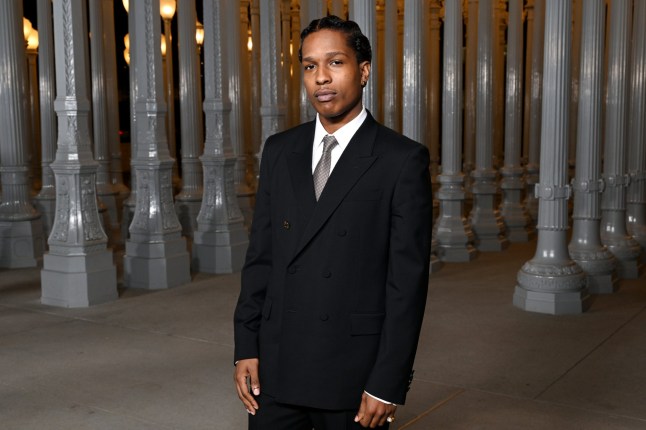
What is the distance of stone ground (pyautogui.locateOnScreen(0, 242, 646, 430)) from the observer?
18.6ft

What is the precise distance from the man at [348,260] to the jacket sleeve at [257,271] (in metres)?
0.14

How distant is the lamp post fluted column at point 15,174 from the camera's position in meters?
11.6

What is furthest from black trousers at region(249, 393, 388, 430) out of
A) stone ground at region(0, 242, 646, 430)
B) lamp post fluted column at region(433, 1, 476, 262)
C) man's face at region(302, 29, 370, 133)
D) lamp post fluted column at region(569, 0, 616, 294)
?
lamp post fluted column at region(433, 1, 476, 262)

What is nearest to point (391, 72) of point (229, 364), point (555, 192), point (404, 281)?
point (555, 192)

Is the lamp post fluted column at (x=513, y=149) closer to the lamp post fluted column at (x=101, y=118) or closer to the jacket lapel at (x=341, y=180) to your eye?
the lamp post fluted column at (x=101, y=118)

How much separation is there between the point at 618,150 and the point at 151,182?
5788mm

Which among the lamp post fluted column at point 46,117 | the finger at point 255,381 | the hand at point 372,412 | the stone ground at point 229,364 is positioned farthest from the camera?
the lamp post fluted column at point 46,117

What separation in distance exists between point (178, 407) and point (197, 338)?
77.7 inches

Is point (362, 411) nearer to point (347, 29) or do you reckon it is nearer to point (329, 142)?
point (329, 142)

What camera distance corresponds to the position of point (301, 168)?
2967 mm

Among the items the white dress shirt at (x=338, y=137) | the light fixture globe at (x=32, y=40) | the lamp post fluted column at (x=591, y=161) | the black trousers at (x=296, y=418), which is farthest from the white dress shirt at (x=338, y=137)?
the light fixture globe at (x=32, y=40)

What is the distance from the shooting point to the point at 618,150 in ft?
34.3

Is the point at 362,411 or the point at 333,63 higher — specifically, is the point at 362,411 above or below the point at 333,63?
below

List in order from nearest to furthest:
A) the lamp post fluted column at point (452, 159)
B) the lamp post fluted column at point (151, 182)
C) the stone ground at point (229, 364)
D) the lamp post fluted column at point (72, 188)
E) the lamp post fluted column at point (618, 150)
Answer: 1. the stone ground at point (229, 364)
2. the lamp post fluted column at point (72, 188)
3. the lamp post fluted column at point (151, 182)
4. the lamp post fluted column at point (618, 150)
5. the lamp post fluted column at point (452, 159)
